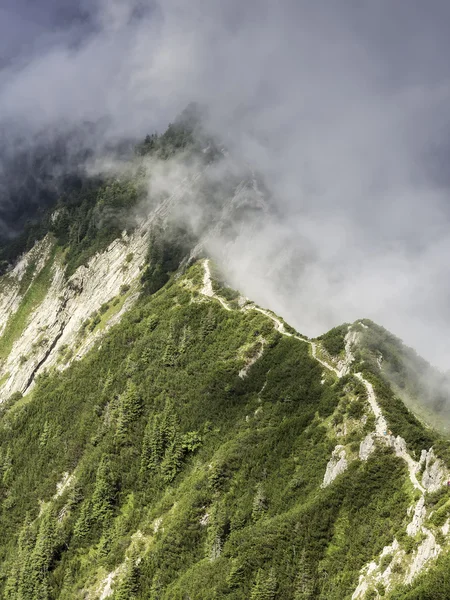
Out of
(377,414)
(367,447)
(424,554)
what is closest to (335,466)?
(367,447)

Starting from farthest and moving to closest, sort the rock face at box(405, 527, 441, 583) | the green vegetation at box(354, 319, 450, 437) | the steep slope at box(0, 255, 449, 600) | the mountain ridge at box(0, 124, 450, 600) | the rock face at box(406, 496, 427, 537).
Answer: the green vegetation at box(354, 319, 450, 437), the steep slope at box(0, 255, 449, 600), the mountain ridge at box(0, 124, 450, 600), the rock face at box(406, 496, 427, 537), the rock face at box(405, 527, 441, 583)

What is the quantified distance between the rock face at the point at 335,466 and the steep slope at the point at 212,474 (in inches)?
9.1

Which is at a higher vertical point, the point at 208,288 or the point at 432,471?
the point at 208,288

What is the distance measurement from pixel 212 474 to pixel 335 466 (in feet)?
82.0

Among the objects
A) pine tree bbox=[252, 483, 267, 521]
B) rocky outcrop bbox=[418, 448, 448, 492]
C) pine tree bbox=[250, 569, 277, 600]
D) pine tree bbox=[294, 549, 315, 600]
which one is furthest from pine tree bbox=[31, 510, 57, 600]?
rocky outcrop bbox=[418, 448, 448, 492]

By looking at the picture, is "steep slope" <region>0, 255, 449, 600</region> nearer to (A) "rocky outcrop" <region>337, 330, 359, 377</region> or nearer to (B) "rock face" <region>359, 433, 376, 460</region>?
(B) "rock face" <region>359, 433, 376, 460</region>

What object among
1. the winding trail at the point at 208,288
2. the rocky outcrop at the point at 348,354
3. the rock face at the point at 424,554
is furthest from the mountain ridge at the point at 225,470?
the winding trail at the point at 208,288

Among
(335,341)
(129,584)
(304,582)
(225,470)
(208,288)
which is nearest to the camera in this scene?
(304,582)

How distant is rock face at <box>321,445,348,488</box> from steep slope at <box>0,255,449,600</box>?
0.76ft

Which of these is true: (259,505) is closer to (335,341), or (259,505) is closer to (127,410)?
(335,341)

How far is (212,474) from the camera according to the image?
99500mm

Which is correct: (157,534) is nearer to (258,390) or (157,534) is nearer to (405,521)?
(258,390)

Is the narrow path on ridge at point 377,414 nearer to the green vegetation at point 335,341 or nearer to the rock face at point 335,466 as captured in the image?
the green vegetation at point 335,341

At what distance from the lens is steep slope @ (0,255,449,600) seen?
73.3 metres
